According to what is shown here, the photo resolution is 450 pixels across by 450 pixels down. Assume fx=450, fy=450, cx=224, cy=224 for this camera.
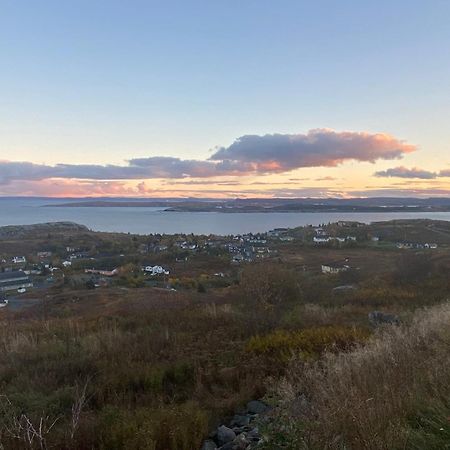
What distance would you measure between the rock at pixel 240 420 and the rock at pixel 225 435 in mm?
351

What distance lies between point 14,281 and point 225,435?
45.9 m

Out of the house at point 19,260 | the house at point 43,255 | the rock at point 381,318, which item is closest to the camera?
the rock at point 381,318

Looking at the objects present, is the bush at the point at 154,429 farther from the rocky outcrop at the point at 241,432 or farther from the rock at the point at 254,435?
the rock at the point at 254,435

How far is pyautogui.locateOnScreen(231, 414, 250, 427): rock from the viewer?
5.34 metres

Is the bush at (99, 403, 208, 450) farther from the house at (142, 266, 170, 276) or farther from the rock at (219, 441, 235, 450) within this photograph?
the house at (142, 266, 170, 276)

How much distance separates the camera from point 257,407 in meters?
5.78

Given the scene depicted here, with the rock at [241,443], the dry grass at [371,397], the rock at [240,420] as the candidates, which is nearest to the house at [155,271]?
the rock at [240,420]

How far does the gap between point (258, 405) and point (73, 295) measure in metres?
25.8

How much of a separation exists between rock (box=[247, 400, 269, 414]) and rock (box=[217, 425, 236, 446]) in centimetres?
76

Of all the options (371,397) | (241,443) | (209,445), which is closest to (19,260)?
(209,445)

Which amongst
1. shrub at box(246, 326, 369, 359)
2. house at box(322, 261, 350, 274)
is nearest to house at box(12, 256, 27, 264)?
house at box(322, 261, 350, 274)

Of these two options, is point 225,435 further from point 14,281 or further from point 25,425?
point 14,281

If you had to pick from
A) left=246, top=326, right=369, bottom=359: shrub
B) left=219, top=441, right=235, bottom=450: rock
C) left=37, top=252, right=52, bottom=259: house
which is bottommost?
left=37, top=252, right=52, bottom=259: house

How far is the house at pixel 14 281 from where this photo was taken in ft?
136
